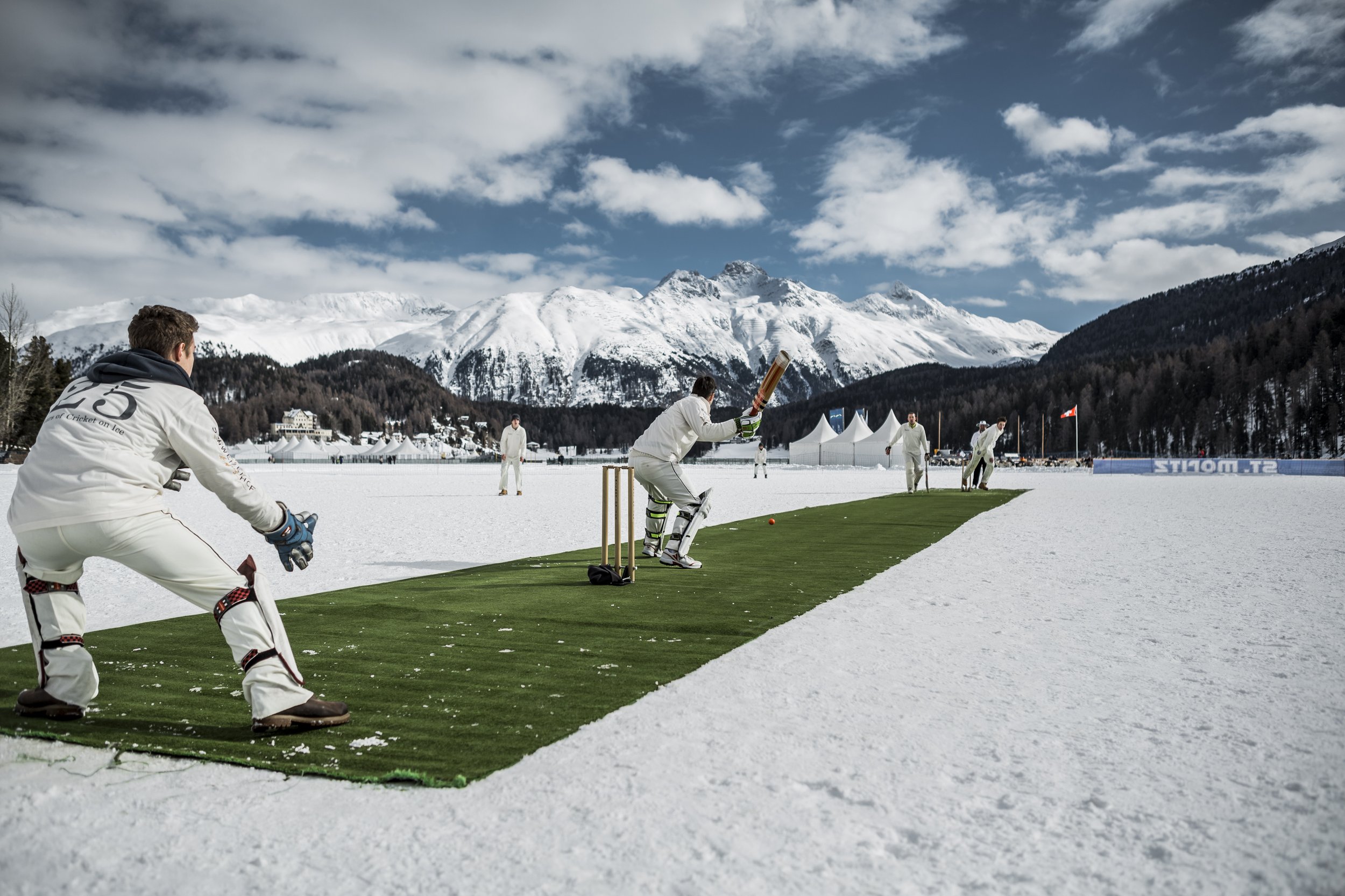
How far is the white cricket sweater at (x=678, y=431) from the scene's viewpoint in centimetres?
843

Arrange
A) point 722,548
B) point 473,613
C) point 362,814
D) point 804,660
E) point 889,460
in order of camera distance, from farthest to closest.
A: point 889,460 → point 722,548 → point 473,613 → point 804,660 → point 362,814

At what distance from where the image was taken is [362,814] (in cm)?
273

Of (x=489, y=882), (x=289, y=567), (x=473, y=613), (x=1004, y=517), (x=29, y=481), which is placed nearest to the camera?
(x=489, y=882)

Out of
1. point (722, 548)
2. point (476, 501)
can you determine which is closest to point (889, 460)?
point (476, 501)

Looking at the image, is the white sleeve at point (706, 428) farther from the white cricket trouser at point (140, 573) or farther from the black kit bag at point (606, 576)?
the white cricket trouser at point (140, 573)

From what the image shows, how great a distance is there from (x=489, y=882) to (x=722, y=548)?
28.0 ft

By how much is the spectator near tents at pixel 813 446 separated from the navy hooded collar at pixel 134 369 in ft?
238

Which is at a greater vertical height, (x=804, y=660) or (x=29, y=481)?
(x=29, y=481)

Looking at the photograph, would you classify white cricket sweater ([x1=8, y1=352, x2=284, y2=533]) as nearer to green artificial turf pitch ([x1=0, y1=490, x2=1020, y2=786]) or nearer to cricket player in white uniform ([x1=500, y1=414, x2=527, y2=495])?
green artificial turf pitch ([x1=0, y1=490, x2=1020, y2=786])

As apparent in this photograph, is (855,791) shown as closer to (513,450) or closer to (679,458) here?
(679,458)

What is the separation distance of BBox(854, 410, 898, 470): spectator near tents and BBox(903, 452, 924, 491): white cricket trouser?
44.8 metres

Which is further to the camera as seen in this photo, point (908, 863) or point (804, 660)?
point (804, 660)

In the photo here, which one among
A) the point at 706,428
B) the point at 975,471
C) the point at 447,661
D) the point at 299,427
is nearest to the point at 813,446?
the point at 975,471

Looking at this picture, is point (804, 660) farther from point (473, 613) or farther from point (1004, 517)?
point (1004, 517)
